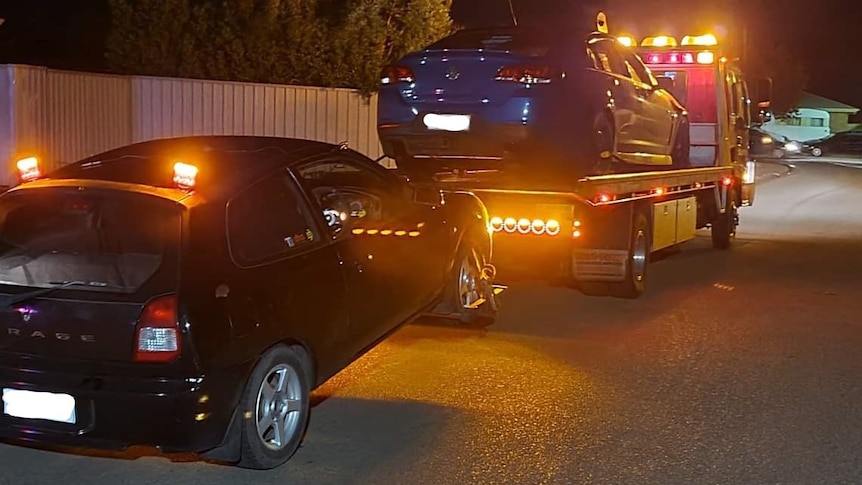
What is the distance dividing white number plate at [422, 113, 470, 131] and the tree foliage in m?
7.08

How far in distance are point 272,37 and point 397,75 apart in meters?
7.12

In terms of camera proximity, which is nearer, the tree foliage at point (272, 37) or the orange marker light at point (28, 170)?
the orange marker light at point (28, 170)

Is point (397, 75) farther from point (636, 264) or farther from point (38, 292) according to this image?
point (38, 292)

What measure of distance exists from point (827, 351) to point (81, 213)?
19.6 ft

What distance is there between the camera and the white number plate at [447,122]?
380 inches

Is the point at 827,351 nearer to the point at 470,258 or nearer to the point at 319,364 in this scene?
the point at 470,258

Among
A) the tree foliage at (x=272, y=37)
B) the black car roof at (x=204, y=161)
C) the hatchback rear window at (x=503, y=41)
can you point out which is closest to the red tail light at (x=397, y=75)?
the hatchback rear window at (x=503, y=41)

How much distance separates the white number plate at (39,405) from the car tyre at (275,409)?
821 millimetres

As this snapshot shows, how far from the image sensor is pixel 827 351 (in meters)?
8.58

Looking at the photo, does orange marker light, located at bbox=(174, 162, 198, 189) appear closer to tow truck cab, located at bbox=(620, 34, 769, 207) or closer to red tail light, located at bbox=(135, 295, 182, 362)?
red tail light, located at bbox=(135, 295, 182, 362)

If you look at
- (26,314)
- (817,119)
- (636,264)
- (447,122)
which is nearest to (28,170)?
(26,314)

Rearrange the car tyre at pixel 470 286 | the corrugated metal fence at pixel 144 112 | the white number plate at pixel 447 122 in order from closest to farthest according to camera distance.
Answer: the car tyre at pixel 470 286, the white number plate at pixel 447 122, the corrugated metal fence at pixel 144 112

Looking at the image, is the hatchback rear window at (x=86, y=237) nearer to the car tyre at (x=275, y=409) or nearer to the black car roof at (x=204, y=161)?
the black car roof at (x=204, y=161)

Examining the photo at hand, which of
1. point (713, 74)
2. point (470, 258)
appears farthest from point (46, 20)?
point (470, 258)
